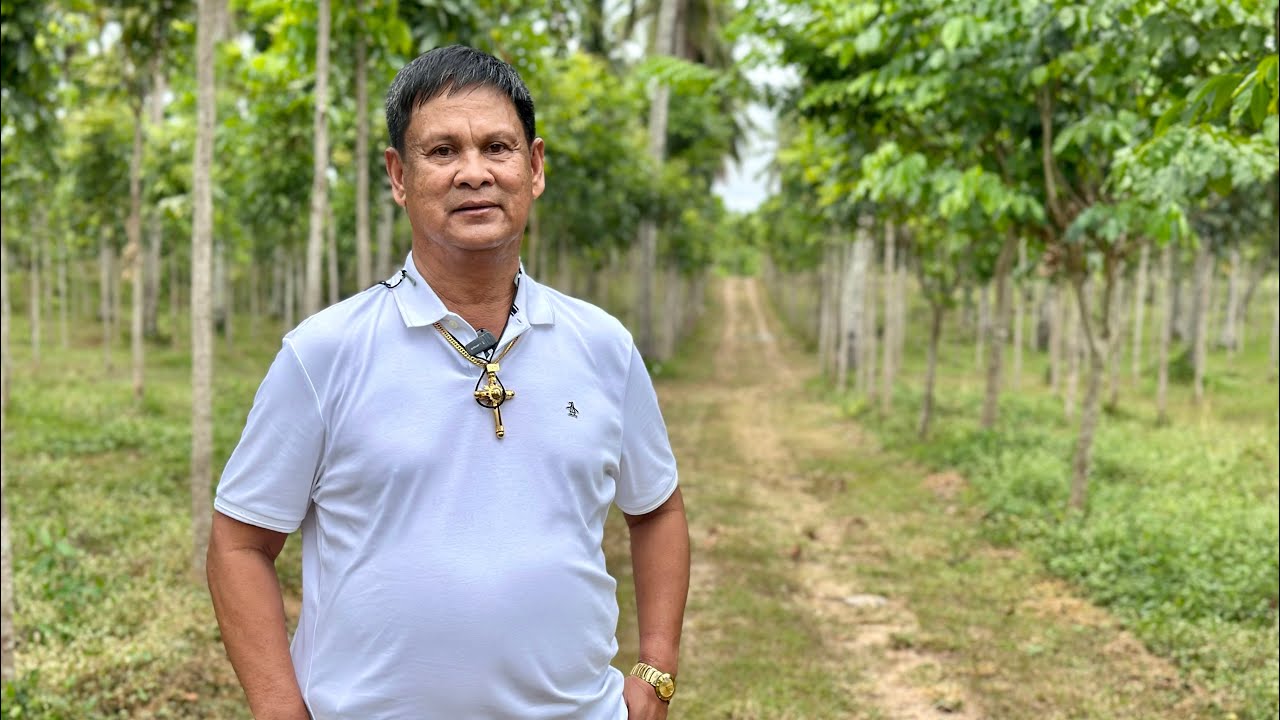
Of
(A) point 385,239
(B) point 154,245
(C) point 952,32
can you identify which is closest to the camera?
(C) point 952,32

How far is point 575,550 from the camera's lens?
1856 mm

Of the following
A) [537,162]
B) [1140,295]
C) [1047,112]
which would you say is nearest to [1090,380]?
[1047,112]

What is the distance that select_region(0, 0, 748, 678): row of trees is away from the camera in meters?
6.76

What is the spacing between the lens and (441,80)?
1.85m

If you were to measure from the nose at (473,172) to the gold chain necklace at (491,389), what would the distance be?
0.24m

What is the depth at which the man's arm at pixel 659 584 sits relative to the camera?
2.13 metres

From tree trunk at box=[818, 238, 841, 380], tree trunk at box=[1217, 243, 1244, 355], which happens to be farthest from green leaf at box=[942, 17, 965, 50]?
tree trunk at box=[1217, 243, 1244, 355]

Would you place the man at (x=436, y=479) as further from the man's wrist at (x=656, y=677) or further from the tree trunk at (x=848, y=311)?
the tree trunk at (x=848, y=311)

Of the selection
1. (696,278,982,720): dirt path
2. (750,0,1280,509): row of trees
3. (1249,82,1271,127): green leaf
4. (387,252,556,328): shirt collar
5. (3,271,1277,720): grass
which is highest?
(750,0,1280,509): row of trees

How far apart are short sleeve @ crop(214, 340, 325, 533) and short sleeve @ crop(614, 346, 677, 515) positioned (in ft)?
1.90

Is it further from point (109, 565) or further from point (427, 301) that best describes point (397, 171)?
point (109, 565)

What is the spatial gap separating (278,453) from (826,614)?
19.6 feet

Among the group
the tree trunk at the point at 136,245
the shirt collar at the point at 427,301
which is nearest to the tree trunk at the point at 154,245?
the tree trunk at the point at 136,245

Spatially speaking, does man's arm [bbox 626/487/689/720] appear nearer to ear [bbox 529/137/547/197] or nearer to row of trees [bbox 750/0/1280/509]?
ear [bbox 529/137/547/197]
